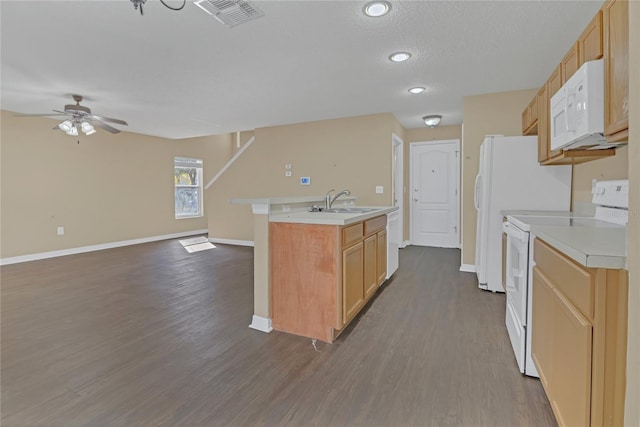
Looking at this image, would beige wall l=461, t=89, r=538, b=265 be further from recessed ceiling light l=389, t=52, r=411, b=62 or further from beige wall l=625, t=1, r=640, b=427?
beige wall l=625, t=1, r=640, b=427

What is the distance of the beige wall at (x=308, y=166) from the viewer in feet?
16.9

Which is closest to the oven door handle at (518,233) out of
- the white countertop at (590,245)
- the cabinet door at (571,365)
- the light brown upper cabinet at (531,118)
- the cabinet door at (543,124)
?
the white countertop at (590,245)

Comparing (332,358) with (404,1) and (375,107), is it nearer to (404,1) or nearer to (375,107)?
(404,1)

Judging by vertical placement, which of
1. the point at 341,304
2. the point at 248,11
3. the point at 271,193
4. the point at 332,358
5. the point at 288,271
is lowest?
the point at 332,358

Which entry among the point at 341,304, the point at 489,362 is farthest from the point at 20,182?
the point at 489,362

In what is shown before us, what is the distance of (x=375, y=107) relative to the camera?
472 cm

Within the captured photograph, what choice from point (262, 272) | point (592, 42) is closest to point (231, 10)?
point (262, 272)

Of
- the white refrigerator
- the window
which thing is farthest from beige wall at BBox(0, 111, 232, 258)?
the white refrigerator

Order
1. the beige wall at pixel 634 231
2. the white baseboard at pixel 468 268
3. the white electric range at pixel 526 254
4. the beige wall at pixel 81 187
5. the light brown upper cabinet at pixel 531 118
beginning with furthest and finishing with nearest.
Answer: the beige wall at pixel 81 187
the white baseboard at pixel 468 268
the light brown upper cabinet at pixel 531 118
the white electric range at pixel 526 254
the beige wall at pixel 634 231

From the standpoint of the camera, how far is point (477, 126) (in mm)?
4094

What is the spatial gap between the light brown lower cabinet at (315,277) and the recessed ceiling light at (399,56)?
167 centimetres

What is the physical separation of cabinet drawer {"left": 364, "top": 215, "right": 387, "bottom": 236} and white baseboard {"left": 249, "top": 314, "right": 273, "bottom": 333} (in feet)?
3.65

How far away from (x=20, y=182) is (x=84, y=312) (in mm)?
3721

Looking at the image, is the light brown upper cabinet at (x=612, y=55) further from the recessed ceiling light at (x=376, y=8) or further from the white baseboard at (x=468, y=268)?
the white baseboard at (x=468, y=268)
